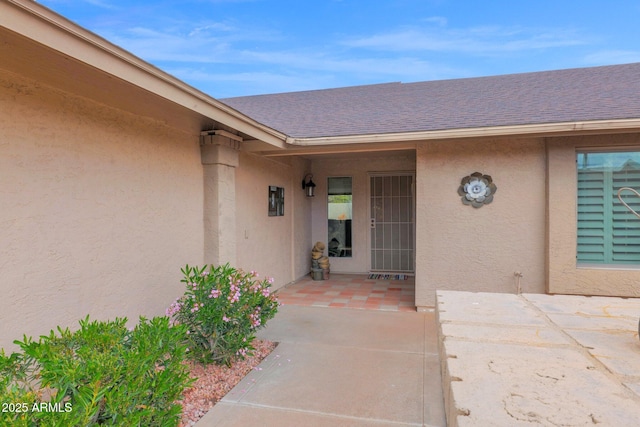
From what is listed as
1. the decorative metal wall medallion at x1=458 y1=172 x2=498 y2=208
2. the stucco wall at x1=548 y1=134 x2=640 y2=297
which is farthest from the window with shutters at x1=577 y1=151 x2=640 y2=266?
the decorative metal wall medallion at x1=458 y1=172 x2=498 y2=208

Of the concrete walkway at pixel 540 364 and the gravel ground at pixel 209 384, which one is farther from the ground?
the concrete walkway at pixel 540 364

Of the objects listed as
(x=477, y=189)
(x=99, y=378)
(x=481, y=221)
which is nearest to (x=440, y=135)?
(x=477, y=189)

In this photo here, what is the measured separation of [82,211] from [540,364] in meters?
3.46

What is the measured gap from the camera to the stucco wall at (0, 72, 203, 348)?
252cm

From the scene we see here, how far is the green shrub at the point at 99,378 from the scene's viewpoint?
1.52 m

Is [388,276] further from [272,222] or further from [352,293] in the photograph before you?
[272,222]

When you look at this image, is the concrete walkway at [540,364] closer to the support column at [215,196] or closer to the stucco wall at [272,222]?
the support column at [215,196]

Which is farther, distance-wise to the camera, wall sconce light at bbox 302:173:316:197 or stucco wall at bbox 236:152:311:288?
wall sconce light at bbox 302:173:316:197

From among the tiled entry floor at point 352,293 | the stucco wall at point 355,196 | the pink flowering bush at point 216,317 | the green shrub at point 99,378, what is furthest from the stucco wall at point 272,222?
the green shrub at point 99,378

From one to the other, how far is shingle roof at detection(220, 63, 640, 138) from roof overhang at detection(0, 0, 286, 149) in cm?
277

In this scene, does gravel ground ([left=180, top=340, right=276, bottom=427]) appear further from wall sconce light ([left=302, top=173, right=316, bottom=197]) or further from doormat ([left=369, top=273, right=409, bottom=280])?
wall sconce light ([left=302, top=173, right=316, bottom=197])

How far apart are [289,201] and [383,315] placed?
326 centimetres

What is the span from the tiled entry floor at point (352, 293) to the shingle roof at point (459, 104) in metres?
2.80

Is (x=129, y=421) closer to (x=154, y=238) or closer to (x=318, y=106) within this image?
(x=154, y=238)
